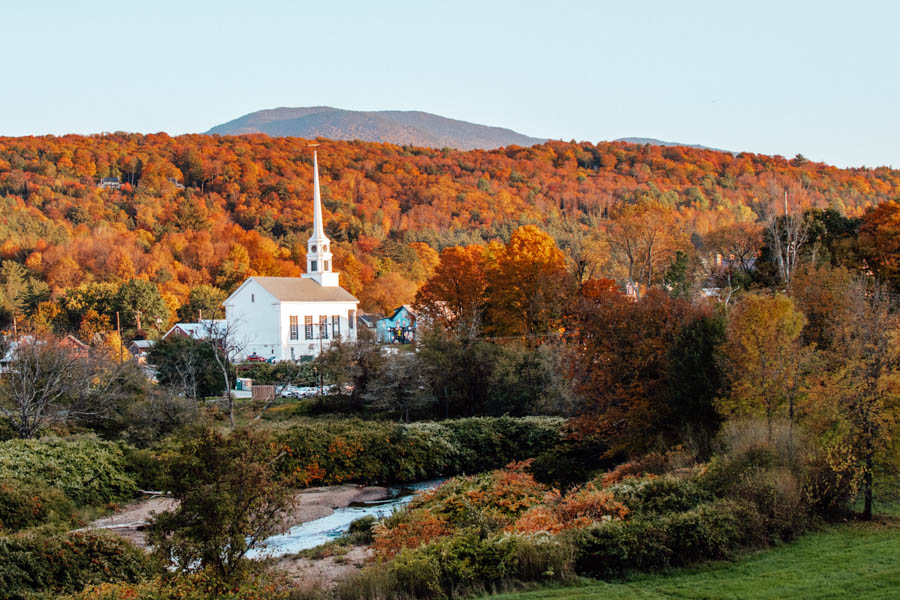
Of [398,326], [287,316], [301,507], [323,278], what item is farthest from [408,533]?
[398,326]

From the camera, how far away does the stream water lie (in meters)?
24.9

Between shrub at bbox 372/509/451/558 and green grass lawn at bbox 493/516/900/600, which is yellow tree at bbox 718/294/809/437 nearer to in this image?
green grass lawn at bbox 493/516/900/600

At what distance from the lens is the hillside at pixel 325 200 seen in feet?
328

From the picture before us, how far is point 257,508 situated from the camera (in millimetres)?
15727

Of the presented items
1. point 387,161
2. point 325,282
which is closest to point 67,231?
point 325,282

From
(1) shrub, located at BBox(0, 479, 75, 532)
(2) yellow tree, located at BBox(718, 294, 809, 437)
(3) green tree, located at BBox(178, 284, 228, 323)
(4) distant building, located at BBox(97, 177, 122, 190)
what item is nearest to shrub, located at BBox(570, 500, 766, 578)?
(2) yellow tree, located at BBox(718, 294, 809, 437)

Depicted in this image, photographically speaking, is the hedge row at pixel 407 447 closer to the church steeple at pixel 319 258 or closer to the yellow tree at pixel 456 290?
the yellow tree at pixel 456 290

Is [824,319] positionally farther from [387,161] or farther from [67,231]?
[387,161]

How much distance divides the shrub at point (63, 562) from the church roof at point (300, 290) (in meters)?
53.8

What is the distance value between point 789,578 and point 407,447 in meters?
25.0

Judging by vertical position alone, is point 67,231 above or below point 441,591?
above

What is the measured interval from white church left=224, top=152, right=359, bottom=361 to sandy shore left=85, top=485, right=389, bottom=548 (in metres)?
35.1

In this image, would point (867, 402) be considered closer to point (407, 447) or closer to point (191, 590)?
point (191, 590)

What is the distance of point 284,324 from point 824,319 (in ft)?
150
